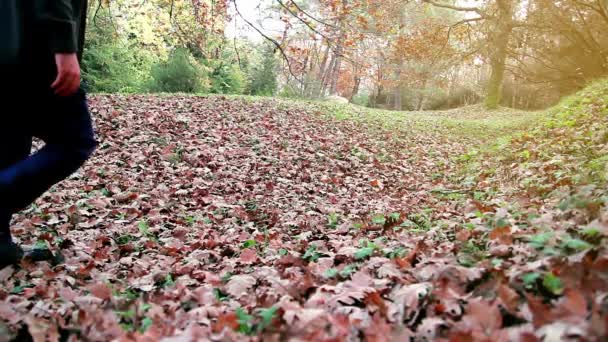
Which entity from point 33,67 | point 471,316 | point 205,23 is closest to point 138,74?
point 205,23

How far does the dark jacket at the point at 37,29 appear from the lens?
2.05m

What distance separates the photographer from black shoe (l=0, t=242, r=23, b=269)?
2.40 m

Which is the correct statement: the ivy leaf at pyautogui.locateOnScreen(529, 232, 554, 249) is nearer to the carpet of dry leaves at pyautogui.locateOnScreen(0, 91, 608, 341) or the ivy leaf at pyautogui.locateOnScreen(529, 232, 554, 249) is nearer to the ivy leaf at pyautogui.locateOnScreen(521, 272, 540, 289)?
the carpet of dry leaves at pyautogui.locateOnScreen(0, 91, 608, 341)

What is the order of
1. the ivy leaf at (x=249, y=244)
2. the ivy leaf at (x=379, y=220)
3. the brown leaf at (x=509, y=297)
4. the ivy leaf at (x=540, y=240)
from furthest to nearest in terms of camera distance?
the ivy leaf at (x=379, y=220) < the ivy leaf at (x=249, y=244) < the ivy leaf at (x=540, y=240) < the brown leaf at (x=509, y=297)

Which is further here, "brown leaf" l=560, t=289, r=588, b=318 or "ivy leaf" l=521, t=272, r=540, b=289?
"ivy leaf" l=521, t=272, r=540, b=289

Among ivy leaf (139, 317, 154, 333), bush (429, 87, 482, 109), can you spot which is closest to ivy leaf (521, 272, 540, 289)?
ivy leaf (139, 317, 154, 333)

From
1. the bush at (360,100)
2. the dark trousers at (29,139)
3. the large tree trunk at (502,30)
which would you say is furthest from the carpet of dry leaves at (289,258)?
the bush at (360,100)

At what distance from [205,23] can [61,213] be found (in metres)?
6.72

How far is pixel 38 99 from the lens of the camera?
2.21 m

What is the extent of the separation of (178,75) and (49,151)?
44.0ft

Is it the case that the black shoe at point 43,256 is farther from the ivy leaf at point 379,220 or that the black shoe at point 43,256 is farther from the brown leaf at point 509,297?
the brown leaf at point 509,297

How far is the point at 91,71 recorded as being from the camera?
1591 cm

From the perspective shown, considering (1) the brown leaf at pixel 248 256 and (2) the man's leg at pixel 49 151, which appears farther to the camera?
(1) the brown leaf at pixel 248 256

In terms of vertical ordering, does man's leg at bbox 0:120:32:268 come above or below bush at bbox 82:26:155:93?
below
